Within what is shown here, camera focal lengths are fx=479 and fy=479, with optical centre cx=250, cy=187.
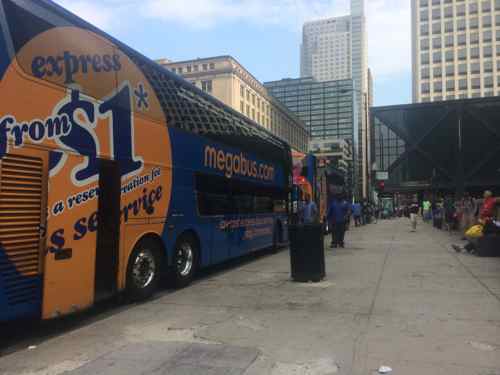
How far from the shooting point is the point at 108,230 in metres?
6.95

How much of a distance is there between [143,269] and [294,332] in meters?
2.88

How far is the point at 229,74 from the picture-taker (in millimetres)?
85312

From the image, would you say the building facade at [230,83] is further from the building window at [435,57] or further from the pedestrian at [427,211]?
the building window at [435,57]

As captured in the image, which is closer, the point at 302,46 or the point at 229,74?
the point at 229,74

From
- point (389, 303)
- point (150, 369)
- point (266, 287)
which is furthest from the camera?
point (266, 287)

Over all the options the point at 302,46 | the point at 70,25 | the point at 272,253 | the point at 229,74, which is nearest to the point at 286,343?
the point at 70,25

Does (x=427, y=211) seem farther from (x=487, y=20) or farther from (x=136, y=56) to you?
(x=487, y=20)

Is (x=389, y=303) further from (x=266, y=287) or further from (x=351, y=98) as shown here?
(x=351, y=98)

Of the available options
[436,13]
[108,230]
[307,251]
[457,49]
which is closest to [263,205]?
[307,251]

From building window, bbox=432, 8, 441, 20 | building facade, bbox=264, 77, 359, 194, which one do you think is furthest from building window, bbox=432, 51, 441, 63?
building facade, bbox=264, 77, 359, 194

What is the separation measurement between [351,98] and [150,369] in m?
78.0

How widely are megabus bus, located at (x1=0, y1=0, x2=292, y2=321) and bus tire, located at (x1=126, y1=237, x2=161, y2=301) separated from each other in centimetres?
2

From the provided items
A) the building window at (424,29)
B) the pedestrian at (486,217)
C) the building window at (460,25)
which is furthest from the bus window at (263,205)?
the building window at (460,25)

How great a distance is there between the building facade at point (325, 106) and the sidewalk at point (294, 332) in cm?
6166
